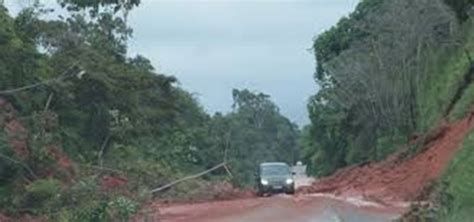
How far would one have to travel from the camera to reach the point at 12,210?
2931 centimetres

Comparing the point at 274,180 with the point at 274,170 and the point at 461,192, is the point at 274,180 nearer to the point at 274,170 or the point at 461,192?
the point at 274,170

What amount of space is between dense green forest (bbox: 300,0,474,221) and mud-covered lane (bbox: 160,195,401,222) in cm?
1002

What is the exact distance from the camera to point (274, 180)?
51094mm

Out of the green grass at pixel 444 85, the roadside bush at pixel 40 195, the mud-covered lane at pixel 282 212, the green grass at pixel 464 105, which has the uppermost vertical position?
the green grass at pixel 444 85

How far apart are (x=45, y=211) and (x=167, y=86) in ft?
98.9

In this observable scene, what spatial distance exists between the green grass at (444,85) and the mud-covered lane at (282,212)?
916 cm

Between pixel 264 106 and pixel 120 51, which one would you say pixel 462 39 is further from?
pixel 264 106

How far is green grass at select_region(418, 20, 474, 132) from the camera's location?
1865 inches

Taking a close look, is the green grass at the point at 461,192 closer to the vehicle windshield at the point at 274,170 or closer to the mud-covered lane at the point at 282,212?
the mud-covered lane at the point at 282,212

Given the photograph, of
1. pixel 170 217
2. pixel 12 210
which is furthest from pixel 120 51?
pixel 12 210

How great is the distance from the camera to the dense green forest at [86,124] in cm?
2938

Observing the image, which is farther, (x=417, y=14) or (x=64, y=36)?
(x=417, y=14)

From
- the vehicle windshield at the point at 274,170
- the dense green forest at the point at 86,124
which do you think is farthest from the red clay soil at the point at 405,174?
the dense green forest at the point at 86,124

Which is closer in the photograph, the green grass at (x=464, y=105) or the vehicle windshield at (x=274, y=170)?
the green grass at (x=464, y=105)
